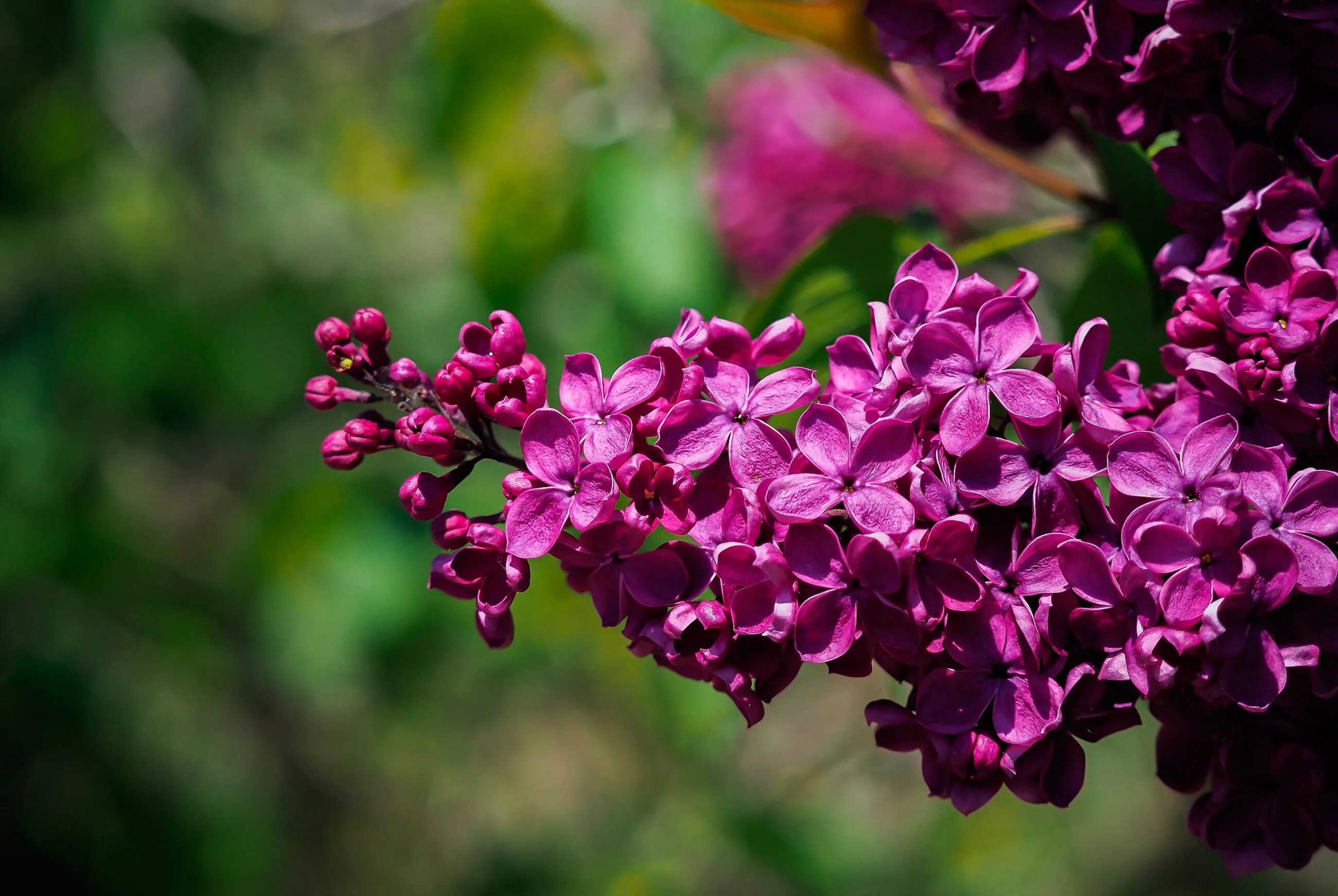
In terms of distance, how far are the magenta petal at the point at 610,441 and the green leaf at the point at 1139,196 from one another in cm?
30

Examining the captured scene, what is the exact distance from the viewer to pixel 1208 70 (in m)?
0.46

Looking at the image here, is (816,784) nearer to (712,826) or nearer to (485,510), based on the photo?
(712,826)

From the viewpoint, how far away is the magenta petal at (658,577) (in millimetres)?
398

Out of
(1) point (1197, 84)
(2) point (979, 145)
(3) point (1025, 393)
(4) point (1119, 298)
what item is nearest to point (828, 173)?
(2) point (979, 145)

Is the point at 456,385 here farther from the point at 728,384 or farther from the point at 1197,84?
the point at 1197,84

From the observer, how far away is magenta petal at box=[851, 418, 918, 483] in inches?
14.9

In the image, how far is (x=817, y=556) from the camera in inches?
15.1

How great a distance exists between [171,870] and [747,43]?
1.95 meters

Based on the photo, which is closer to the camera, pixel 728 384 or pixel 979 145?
pixel 728 384

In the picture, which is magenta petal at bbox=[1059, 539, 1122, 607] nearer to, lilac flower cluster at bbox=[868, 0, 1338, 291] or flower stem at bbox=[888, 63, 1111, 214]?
lilac flower cluster at bbox=[868, 0, 1338, 291]

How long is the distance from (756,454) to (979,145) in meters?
0.37

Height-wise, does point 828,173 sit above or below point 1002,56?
below

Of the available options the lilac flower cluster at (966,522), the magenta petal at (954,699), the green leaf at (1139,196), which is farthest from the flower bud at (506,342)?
the green leaf at (1139,196)

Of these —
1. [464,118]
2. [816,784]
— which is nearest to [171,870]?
[816,784]
